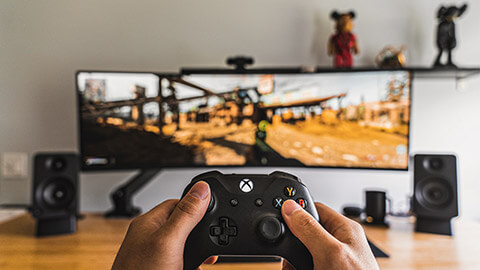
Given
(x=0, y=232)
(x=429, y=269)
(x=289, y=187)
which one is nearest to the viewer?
(x=289, y=187)

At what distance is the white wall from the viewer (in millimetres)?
1154

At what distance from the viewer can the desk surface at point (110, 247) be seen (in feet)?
2.33

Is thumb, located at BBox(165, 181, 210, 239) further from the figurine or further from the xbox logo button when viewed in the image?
the figurine

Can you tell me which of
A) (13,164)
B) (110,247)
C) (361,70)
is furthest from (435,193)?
(13,164)

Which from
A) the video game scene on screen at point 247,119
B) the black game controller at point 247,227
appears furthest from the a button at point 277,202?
the video game scene on screen at point 247,119

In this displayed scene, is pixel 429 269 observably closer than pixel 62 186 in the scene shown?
Yes

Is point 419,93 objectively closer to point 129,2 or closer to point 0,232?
point 129,2

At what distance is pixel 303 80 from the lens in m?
0.99

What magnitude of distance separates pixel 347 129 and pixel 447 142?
59cm

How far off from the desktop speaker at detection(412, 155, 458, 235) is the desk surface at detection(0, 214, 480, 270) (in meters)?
0.04

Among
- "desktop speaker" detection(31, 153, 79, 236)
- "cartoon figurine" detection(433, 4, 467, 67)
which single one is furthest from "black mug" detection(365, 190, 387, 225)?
"desktop speaker" detection(31, 153, 79, 236)

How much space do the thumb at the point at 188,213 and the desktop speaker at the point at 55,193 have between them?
708 millimetres

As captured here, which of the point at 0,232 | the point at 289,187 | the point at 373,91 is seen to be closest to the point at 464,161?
the point at 373,91

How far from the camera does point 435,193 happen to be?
948 mm
